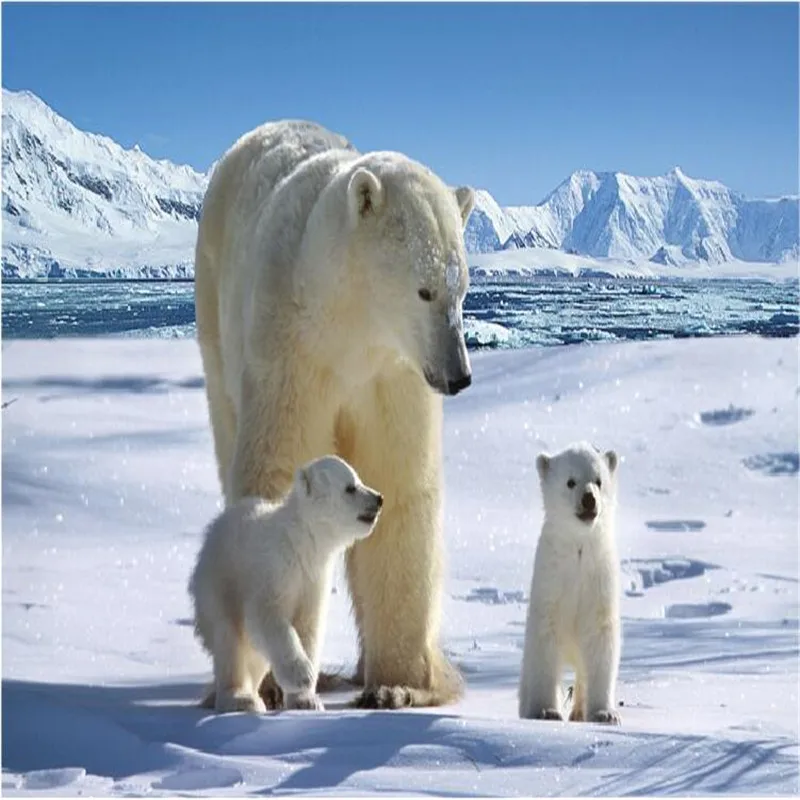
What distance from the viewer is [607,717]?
4.23 m

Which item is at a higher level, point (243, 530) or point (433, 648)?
point (243, 530)

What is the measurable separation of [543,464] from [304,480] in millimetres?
760

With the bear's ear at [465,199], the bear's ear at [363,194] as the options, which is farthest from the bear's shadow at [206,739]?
the bear's ear at [465,199]

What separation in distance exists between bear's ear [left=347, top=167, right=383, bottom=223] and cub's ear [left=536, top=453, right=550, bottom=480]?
3.13 ft

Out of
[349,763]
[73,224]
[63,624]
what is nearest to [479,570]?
[63,624]

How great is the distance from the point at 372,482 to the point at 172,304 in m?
7.39

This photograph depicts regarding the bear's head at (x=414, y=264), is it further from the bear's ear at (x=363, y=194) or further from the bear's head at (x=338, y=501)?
the bear's head at (x=338, y=501)

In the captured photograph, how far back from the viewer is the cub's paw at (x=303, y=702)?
4.11 metres

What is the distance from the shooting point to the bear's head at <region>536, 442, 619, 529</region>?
435 cm

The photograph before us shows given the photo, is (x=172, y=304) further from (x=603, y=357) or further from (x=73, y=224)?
(x=73, y=224)

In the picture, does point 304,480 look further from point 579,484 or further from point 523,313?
point 523,313

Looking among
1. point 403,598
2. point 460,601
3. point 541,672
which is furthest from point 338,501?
point 460,601

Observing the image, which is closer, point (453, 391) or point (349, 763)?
point (349, 763)

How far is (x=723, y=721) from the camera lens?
14.9 feet
